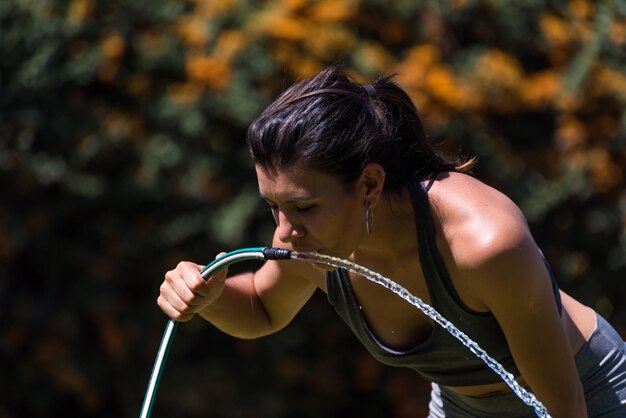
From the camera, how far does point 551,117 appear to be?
482 cm

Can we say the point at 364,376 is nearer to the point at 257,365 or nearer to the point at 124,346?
the point at 257,365

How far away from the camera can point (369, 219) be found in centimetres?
240

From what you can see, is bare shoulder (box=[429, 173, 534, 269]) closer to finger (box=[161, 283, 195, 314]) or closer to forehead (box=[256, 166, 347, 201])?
forehead (box=[256, 166, 347, 201])

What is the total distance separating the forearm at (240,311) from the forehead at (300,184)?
631 millimetres

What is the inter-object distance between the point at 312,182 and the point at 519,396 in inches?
26.8

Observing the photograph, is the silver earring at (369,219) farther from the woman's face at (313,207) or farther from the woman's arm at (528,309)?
the woman's arm at (528,309)

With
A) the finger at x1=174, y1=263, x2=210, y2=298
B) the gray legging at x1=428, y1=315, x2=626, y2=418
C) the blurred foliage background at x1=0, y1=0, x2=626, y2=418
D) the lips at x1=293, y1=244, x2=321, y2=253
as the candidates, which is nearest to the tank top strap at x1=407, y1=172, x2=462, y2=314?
the lips at x1=293, y1=244, x2=321, y2=253

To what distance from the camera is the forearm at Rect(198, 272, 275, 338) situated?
285 cm

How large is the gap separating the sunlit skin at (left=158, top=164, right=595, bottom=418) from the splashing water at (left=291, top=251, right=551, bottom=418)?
3 centimetres

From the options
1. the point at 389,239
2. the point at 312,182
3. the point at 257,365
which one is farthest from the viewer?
the point at 257,365

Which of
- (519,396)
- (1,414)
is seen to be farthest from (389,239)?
(1,414)

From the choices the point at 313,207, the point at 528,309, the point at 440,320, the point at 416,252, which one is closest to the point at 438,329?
the point at 440,320

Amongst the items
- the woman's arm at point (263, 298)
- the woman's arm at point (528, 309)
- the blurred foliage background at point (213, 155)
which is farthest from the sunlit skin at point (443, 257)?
the blurred foliage background at point (213, 155)

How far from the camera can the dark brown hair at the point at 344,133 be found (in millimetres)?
2279
